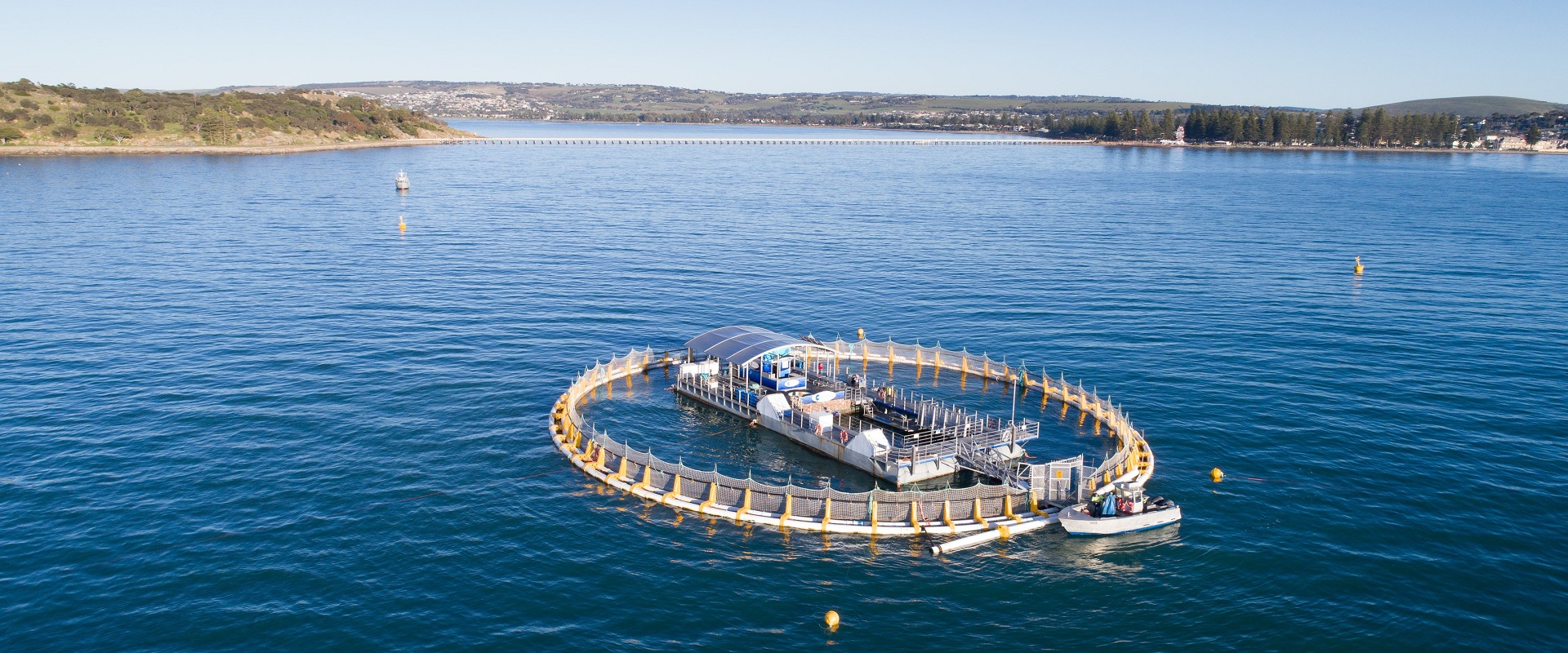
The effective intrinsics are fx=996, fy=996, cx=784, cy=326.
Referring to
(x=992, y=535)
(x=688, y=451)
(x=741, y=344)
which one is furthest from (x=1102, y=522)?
(x=741, y=344)

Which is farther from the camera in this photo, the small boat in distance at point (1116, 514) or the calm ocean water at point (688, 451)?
the small boat in distance at point (1116, 514)

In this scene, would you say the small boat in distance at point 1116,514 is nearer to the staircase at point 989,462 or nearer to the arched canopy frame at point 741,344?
the staircase at point 989,462

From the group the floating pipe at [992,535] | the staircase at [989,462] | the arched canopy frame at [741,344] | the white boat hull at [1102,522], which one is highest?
the arched canopy frame at [741,344]

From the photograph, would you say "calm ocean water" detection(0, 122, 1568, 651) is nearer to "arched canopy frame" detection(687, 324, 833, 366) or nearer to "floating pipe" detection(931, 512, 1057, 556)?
"floating pipe" detection(931, 512, 1057, 556)

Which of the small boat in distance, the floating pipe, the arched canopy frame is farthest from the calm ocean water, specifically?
the arched canopy frame

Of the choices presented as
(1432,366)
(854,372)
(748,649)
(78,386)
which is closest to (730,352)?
(854,372)

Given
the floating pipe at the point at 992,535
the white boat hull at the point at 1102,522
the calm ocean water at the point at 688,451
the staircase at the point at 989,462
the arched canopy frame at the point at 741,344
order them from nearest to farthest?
the calm ocean water at the point at 688,451, the floating pipe at the point at 992,535, the white boat hull at the point at 1102,522, the staircase at the point at 989,462, the arched canopy frame at the point at 741,344

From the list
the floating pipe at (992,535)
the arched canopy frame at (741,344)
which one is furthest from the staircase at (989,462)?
the arched canopy frame at (741,344)

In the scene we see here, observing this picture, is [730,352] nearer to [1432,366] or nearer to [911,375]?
[911,375]
